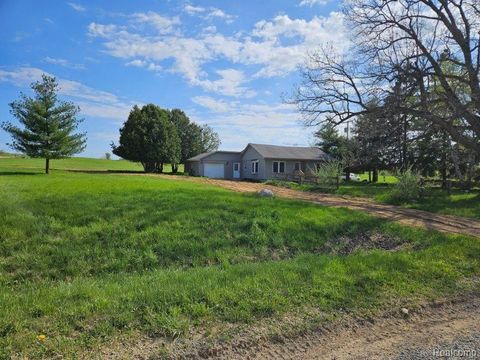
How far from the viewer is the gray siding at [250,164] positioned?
40.7 metres

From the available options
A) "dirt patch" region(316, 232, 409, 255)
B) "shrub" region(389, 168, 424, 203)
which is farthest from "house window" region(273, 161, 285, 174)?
"dirt patch" region(316, 232, 409, 255)

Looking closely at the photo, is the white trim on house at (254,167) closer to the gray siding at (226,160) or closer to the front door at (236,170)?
the front door at (236,170)

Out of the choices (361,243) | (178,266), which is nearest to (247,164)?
(361,243)

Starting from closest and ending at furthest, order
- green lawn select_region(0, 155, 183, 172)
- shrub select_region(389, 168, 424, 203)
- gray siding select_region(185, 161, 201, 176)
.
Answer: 1. shrub select_region(389, 168, 424, 203)
2. gray siding select_region(185, 161, 201, 176)
3. green lawn select_region(0, 155, 183, 172)

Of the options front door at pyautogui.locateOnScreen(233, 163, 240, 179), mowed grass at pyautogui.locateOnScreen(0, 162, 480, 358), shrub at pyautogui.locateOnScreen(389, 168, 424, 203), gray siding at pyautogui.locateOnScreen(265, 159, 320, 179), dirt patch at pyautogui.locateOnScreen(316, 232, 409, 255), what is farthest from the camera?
front door at pyautogui.locateOnScreen(233, 163, 240, 179)

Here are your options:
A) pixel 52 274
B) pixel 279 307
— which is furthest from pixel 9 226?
pixel 279 307

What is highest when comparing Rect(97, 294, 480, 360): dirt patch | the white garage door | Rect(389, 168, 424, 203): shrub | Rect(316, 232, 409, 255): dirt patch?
the white garage door

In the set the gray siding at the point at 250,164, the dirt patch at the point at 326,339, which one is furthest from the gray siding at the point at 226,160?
the dirt patch at the point at 326,339

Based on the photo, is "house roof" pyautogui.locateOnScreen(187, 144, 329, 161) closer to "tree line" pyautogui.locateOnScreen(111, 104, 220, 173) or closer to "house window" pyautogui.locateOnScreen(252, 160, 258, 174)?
"house window" pyautogui.locateOnScreen(252, 160, 258, 174)

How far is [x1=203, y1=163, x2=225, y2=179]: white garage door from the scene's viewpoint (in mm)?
44125

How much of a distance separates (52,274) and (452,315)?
21.4 feet

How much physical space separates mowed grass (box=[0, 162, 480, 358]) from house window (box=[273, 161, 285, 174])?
28521 mm

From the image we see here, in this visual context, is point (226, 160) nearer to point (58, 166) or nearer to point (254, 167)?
point (254, 167)

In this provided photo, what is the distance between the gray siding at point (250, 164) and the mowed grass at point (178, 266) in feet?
92.1
